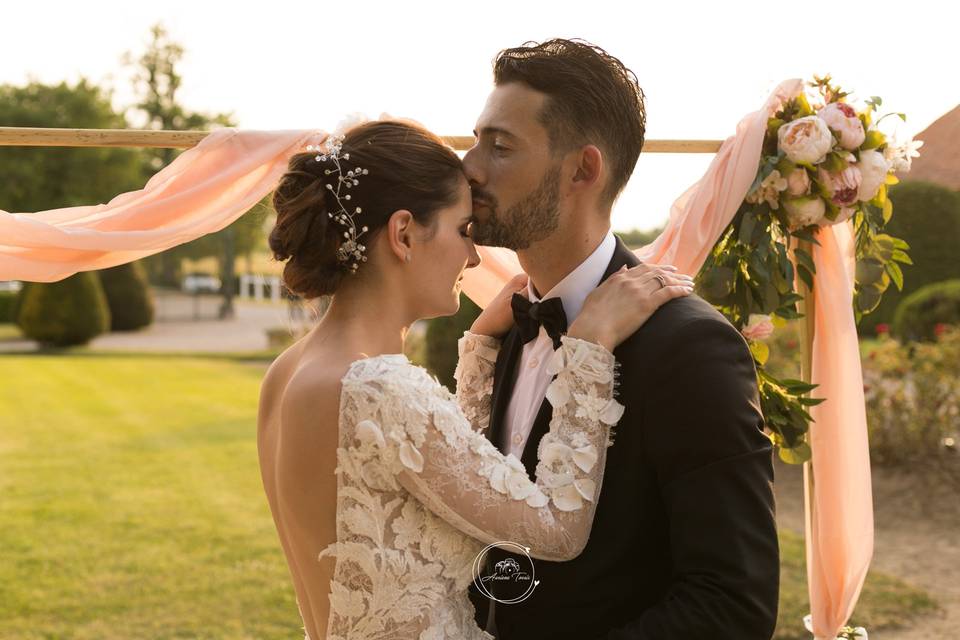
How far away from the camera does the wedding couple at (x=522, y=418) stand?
2402 millimetres

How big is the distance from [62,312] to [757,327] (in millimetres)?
22970

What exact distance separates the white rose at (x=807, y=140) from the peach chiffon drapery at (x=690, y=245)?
4.3 inches

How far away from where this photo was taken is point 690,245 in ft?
12.9

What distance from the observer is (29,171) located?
3650cm

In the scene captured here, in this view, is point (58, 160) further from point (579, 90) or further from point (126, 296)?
point (579, 90)

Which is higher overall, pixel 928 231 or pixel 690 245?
pixel 690 245

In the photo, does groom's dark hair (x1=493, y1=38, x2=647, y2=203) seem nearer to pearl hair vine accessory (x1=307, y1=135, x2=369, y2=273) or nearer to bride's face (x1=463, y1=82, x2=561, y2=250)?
bride's face (x1=463, y1=82, x2=561, y2=250)

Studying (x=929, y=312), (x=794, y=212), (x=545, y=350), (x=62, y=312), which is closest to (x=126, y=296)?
(x=62, y=312)

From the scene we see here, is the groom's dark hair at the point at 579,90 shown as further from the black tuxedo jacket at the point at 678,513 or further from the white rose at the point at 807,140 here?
the white rose at the point at 807,140

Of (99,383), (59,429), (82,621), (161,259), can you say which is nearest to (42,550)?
(82,621)

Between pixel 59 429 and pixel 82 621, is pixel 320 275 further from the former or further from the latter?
pixel 59 429

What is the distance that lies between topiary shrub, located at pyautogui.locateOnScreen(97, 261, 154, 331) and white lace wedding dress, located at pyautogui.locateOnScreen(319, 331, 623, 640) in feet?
92.1

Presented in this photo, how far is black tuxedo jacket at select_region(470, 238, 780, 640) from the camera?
92.7 inches

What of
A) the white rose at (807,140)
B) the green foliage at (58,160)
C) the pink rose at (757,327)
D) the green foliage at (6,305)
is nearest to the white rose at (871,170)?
the white rose at (807,140)
